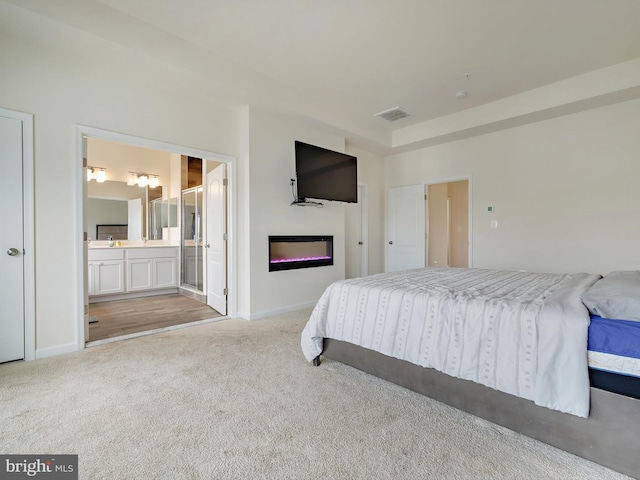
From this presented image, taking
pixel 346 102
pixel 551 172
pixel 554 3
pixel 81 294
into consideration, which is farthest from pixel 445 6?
pixel 81 294

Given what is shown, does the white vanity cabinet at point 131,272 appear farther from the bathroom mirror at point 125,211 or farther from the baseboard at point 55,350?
the baseboard at point 55,350

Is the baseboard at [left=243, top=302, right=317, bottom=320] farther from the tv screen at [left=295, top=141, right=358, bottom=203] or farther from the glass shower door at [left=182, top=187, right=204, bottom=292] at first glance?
the glass shower door at [left=182, top=187, right=204, bottom=292]

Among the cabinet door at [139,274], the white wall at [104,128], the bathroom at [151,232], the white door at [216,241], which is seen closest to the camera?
the white wall at [104,128]

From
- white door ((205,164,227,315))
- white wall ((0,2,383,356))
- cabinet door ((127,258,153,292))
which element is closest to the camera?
white wall ((0,2,383,356))

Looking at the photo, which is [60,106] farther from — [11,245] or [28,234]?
[11,245]

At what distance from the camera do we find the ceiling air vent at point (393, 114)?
447 centimetres

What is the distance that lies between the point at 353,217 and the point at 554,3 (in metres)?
3.75

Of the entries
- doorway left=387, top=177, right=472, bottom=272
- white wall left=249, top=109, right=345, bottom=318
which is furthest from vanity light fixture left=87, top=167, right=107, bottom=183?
doorway left=387, top=177, right=472, bottom=272

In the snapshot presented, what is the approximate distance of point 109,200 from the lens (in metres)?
5.41

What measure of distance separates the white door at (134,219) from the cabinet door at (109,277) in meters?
0.81

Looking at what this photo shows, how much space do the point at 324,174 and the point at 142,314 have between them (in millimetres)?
3067

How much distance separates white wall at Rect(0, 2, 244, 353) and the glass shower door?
7.55 feet

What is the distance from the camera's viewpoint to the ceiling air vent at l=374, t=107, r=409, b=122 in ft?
14.7

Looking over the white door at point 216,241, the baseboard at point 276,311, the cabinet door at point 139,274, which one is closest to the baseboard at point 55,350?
the white door at point 216,241
